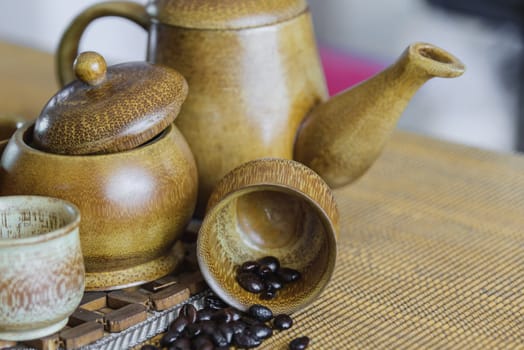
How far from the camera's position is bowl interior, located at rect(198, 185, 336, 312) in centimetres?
72

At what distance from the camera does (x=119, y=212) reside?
2.29 feet

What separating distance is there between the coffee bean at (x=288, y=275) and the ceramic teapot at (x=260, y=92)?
0.14 meters

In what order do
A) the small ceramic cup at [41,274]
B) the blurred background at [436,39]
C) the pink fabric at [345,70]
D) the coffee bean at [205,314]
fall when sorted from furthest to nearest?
the blurred background at [436,39], the pink fabric at [345,70], the coffee bean at [205,314], the small ceramic cup at [41,274]

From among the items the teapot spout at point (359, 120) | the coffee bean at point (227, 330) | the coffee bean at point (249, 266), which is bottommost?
the coffee bean at point (249, 266)

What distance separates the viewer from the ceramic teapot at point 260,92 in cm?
82

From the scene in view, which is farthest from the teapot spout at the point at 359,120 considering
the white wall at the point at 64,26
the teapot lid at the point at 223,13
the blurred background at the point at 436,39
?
the white wall at the point at 64,26

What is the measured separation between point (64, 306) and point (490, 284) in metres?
0.41

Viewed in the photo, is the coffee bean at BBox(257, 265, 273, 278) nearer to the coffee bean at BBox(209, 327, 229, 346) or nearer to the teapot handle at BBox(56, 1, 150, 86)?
the coffee bean at BBox(209, 327, 229, 346)

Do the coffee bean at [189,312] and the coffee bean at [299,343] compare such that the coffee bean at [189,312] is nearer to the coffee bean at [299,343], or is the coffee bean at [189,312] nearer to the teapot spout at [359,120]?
the coffee bean at [299,343]

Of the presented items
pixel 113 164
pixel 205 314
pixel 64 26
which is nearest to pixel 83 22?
pixel 113 164

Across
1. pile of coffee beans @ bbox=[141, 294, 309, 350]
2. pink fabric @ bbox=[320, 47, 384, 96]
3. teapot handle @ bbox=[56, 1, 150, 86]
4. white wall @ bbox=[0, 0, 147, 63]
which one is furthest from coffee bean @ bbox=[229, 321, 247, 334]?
white wall @ bbox=[0, 0, 147, 63]

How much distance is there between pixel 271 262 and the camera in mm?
776

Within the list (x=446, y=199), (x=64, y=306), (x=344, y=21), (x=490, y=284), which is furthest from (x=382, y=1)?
(x=64, y=306)

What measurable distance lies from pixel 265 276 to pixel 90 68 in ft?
0.81
